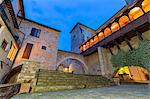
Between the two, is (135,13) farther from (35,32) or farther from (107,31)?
(35,32)

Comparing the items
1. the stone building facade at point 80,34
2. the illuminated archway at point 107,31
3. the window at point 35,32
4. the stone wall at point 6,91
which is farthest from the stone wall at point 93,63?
the stone wall at point 6,91

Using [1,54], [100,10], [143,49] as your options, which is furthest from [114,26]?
[100,10]

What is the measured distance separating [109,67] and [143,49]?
428cm

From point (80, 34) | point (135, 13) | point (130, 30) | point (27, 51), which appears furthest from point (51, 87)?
point (80, 34)

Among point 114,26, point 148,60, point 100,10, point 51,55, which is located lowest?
point 148,60

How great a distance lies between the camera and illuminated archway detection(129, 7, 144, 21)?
8.75 metres

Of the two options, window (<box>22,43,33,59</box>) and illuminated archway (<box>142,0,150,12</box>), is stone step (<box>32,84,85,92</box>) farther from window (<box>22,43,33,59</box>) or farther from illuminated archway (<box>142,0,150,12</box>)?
illuminated archway (<box>142,0,150,12</box>)

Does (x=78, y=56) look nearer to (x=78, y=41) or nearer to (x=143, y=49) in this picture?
(x=78, y=41)

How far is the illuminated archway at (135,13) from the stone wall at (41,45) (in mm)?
10616

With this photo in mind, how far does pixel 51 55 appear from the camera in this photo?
1313 centimetres

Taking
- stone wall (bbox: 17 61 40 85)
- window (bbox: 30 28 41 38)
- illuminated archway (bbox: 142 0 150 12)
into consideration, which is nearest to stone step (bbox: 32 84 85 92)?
stone wall (bbox: 17 61 40 85)

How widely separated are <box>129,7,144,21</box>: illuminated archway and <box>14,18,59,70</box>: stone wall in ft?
34.8

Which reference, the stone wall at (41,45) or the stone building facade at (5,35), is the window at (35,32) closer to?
the stone wall at (41,45)

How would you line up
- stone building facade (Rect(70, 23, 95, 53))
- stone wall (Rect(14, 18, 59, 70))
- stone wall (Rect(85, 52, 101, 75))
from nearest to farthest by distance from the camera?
stone wall (Rect(14, 18, 59, 70)), stone wall (Rect(85, 52, 101, 75)), stone building facade (Rect(70, 23, 95, 53))
